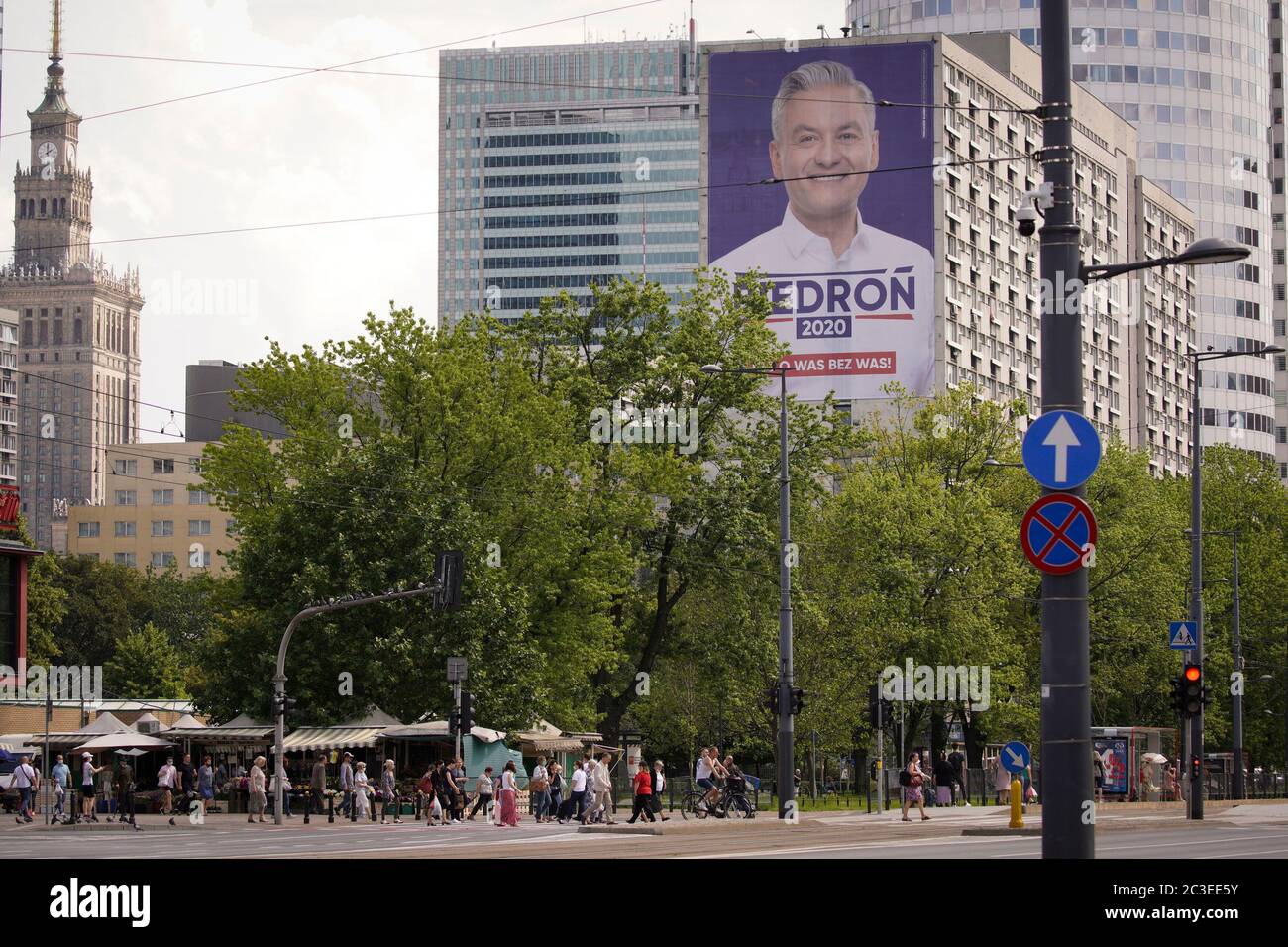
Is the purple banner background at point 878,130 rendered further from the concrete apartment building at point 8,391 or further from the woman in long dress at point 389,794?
the concrete apartment building at point 8,391

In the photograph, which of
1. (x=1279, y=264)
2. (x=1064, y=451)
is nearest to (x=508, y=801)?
(x=1064, y=451)

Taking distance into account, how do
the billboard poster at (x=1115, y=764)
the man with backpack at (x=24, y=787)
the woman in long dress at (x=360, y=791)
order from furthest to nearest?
the billboard poster at (x=1115, y=764) → the man with backpack at (x=24, y=787) → the woman in long dress at (x=360, y=791)

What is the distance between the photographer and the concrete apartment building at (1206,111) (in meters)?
139

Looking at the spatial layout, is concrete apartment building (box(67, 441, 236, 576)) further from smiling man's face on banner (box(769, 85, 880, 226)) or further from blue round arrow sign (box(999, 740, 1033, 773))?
blue round arrow sign (box(999, 740, 1033, 773))

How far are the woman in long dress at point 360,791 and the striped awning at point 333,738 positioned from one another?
0.71 meters

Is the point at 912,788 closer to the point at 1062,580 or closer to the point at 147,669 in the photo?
the point at 1062,580

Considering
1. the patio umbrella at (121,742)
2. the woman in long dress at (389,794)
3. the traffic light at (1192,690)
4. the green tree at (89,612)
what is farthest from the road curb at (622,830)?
the green tree at (89,612)

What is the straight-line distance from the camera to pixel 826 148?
103m

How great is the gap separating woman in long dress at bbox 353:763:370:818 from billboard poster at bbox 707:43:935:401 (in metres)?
58.9

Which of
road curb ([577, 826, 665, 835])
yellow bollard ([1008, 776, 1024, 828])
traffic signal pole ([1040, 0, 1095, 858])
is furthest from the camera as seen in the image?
road curb ([577, 826, 665, 835])

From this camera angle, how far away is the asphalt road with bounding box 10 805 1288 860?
25.3 metres

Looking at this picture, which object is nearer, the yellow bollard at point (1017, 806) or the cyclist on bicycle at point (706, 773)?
the yellow bollard at point (1017, 806)

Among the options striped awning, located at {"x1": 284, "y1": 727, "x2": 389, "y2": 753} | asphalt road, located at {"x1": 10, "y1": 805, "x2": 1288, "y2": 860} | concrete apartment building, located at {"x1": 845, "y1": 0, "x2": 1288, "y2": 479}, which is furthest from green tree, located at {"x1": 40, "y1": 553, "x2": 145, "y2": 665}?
asphalt road, located at {"x1": 10, "y1": 805, "x2": 1288, "y2": 860}

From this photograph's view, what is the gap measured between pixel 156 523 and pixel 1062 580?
516 feet
